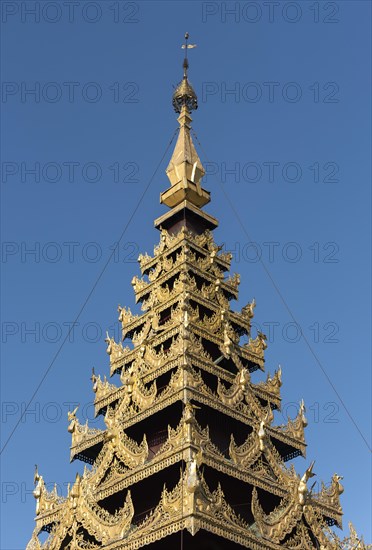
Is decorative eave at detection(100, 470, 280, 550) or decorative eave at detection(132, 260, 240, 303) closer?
decorative eave at detection(100, 470, 280, 550)

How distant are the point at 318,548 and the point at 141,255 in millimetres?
14934

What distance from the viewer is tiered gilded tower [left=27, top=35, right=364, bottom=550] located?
2178cm

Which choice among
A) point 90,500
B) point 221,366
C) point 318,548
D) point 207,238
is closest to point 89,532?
point 90,500

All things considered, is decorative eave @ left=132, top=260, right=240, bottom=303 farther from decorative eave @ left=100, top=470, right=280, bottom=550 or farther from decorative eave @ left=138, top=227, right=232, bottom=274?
decorative eave @ left=100, top=470, right=280, bottom=550

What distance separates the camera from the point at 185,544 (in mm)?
21406

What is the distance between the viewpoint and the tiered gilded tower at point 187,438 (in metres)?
21.8

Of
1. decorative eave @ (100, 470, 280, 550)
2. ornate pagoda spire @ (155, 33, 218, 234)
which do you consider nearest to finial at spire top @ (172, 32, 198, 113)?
ornate pagoda spire @ (155, 33, 218, 234)

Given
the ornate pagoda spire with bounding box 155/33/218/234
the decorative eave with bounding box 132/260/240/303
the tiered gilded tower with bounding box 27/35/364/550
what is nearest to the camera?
the tiered gilded tower with bounding box 27/35/364/550

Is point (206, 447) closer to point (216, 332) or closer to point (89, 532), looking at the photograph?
point (89, 532)

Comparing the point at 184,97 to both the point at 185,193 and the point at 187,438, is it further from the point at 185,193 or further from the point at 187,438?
the point at 187,438

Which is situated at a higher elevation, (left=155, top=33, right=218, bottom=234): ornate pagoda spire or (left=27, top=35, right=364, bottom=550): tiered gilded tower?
(left=155, top=33, right=218, bottom=234): ornate pagoda spire

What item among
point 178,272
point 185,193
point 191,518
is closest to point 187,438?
point 191,518

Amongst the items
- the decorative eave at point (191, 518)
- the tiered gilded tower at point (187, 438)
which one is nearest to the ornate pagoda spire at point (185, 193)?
the tiered gilded tower at point (187, 438)

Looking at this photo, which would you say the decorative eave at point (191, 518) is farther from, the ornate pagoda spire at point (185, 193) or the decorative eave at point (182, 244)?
the ornate pagoda spire at point (185, 193)
